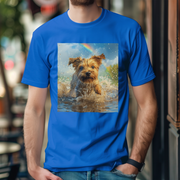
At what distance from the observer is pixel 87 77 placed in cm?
152

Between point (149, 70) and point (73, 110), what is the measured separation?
50 centimetres

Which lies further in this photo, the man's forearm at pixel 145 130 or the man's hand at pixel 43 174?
the man's forearm at pixel 145 130

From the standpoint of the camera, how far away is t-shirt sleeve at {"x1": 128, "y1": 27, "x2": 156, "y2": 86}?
5.02ft

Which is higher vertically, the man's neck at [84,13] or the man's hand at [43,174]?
the man's neck at [84,13]

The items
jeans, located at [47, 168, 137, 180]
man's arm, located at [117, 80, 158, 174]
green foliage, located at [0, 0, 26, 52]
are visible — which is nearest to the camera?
jeans, located at [47, 168, 137, 180]

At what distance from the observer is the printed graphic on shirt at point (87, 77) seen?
4.98 feet

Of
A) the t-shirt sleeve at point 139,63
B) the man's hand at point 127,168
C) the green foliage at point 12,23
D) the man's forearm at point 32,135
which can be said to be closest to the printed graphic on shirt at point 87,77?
the t-shirt sleeve at point 139,63

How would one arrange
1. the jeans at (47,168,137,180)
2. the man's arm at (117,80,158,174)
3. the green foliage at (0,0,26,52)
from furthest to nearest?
the green foliage at (0,0,26,52)
the man's arm at (117,80,158,174)
the jeans at (47,168,137,180)

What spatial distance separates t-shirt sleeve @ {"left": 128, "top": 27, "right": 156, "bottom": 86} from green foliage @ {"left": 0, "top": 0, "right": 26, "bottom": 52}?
5.33 meters

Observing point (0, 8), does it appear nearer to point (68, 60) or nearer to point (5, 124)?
point (5, 124)

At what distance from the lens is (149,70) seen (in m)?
1.57

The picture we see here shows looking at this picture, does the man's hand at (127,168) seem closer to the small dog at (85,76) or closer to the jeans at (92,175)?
the jeans at (92,175)

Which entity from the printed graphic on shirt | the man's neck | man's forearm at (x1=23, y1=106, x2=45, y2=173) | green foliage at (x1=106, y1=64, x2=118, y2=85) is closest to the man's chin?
the man's neck

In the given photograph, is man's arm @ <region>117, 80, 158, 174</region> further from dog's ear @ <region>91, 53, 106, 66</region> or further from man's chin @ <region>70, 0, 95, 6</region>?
man's chin @ <region>70, 0, 95, 6</region>
